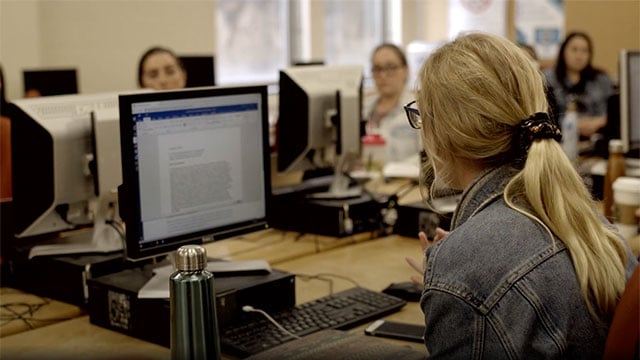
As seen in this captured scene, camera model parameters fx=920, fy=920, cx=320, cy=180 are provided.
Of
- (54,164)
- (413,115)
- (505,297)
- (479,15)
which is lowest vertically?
(505,297)

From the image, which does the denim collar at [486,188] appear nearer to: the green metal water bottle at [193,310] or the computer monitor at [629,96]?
the green metal water bottle at [193,310]

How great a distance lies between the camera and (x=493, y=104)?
1.39 metres

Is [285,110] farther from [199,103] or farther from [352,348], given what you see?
[352,348]

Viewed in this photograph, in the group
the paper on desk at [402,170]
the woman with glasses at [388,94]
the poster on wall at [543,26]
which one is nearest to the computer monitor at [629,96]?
the paper on desk at [402,170]

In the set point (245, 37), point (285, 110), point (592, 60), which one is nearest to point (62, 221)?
point (285, 110)

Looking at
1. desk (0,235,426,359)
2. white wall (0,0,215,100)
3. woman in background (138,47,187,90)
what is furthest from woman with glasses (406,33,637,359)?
white wall (0,0,215,100)

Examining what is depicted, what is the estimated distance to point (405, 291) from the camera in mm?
2172

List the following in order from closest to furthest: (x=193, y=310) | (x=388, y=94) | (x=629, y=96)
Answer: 1. (x=193, y=310)
2. (x=629, y=96)
3. (x=388, y=94)

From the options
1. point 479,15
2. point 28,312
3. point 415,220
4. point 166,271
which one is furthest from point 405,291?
point 479,15

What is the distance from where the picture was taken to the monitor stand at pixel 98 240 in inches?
89.1

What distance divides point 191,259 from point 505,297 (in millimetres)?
449

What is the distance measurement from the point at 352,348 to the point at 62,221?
912 mm

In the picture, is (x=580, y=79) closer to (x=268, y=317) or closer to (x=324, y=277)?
(x=324, y=277)

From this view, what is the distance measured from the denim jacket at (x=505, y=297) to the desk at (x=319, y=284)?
465 millimetres
